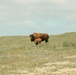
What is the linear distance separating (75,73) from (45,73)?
1.62 metres

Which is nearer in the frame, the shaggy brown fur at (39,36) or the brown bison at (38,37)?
the brown bison at (38,37)

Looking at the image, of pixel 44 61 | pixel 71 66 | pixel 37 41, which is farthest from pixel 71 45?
pixel 71 66

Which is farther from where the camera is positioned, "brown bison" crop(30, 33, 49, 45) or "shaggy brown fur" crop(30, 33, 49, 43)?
"shaggy brown fur" crop(30, 33, 49, 43)

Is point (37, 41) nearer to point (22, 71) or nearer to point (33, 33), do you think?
point (33, 33)

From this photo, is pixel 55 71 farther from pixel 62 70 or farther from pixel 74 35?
pixel 74 35

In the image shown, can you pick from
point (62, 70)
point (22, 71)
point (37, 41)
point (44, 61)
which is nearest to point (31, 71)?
point (22, 71)

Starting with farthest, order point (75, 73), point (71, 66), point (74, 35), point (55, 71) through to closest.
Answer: point (74, 35) < point (71, 66) < point (55, 71) < point (75, 73)

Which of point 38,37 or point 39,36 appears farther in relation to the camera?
point 39,36

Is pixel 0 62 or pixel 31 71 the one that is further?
pixel 0 62

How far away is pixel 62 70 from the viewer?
16.3 meters

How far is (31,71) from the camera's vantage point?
16.2 m

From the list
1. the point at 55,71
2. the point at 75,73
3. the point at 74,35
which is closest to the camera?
the point at 75,73

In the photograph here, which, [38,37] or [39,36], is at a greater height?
[39,36]

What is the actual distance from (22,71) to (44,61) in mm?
4537
